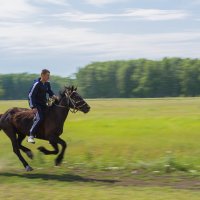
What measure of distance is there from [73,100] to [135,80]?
514ft

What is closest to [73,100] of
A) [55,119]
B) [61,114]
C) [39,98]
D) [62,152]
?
[61,114]

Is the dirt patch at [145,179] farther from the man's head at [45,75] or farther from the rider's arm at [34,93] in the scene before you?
the man's head at [45,75]

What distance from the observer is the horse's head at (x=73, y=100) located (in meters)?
15.5

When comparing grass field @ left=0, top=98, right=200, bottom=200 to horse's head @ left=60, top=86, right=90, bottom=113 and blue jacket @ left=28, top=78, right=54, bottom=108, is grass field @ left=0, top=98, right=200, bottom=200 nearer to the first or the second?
horse's head @ left=60, top=86, right=90, bottom=113

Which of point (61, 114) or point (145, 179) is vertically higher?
point (61, 114)

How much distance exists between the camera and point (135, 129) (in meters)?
29.4

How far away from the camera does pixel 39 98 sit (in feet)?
50.8

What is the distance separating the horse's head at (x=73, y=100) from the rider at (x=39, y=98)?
1.02 feet

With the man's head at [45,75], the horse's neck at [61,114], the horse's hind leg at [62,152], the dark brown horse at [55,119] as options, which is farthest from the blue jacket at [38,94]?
the horse's hind leg at [62,152]

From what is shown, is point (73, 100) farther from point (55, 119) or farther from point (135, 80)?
point (135, 80)

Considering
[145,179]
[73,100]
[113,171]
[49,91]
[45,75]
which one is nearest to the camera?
[145,179]

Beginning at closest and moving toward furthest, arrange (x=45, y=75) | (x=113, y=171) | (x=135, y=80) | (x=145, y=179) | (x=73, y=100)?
1. (x=145, y=179)
2. (x=113, y=171)
3. (x=45, y=75)
4. (x=73, y=100)
5. (x=135, y=80)

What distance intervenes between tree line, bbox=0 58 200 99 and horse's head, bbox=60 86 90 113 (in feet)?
408

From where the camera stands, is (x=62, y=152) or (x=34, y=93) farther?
(x=62, y=152)
